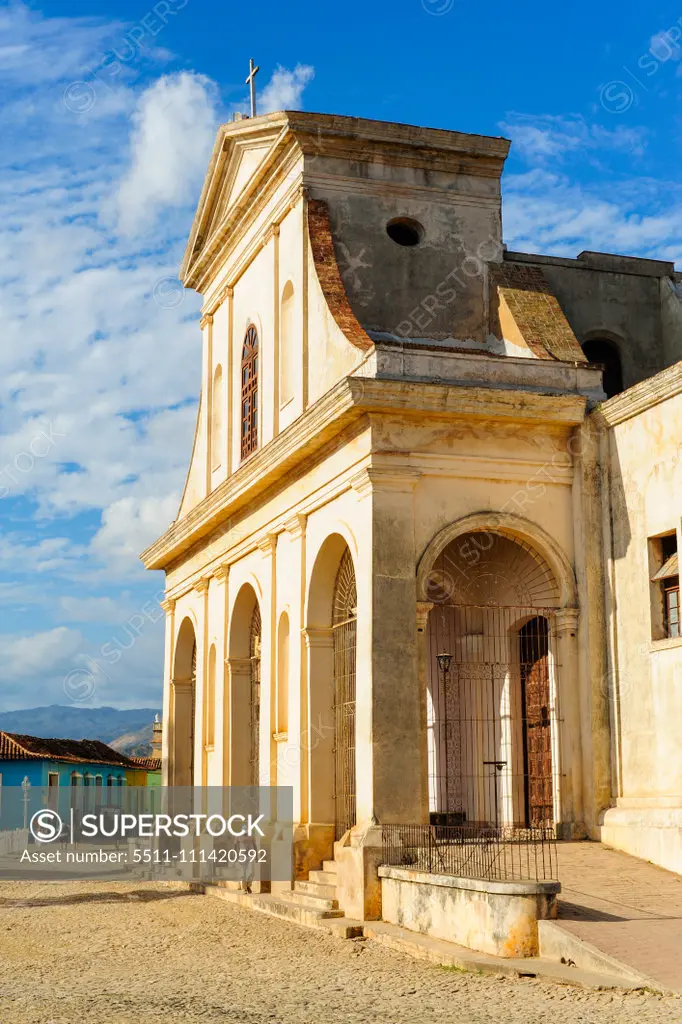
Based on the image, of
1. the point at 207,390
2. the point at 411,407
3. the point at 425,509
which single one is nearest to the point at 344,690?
the point at 425,509

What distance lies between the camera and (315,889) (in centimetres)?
1512

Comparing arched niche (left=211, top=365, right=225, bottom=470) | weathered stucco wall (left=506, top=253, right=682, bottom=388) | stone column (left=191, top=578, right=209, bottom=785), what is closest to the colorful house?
stone column (left=191, top=578, right=209, bottom=785)

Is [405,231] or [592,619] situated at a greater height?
[405,231]

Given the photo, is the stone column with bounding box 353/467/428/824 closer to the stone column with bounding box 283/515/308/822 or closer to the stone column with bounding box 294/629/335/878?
the stone column with bounding box 294/629/335/878

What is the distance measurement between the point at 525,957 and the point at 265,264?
1255 centimetres

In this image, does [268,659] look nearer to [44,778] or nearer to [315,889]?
[315,889]

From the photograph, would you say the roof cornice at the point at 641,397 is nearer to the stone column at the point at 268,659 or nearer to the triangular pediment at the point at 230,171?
the stone column at the point at 268,659

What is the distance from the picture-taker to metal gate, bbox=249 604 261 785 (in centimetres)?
2059

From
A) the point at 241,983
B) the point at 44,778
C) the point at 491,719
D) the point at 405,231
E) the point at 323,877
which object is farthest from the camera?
the point at 44,778

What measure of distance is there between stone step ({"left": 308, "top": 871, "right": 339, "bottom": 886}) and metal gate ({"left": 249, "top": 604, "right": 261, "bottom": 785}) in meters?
4.79

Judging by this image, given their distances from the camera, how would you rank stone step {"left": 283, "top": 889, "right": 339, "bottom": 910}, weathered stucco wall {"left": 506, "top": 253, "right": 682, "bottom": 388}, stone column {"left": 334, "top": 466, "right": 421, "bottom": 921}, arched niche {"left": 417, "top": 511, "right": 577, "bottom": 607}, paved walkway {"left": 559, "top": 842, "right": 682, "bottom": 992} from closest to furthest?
paved walkway {"left": 559, "top": 842, "right": 682, "bottom": 992} < stone column {"left": 334, "top": 466, "right": 421, "bottom": 921} < stone step {"left": 283, "top": 889, "right": 339, "bottom": 910} < arched niche {"left": 417, "top": 511, "right": 577, "bottom": 607} < weathered stucco wall {"left": 506, "top": 253, "right": 682, "bottom": 388}

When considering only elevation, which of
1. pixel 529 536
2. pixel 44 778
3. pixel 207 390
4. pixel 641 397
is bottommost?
pixel 44 778

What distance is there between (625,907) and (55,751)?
36.3 metres

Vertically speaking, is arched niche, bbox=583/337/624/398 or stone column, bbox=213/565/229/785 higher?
arched niche, bbox=583/337/624/398
